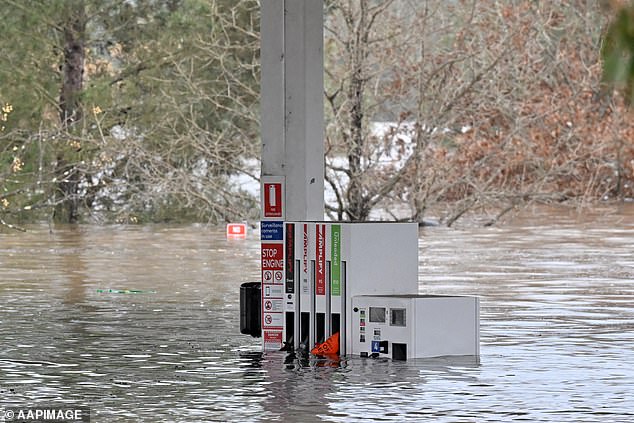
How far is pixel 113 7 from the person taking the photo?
29828mm

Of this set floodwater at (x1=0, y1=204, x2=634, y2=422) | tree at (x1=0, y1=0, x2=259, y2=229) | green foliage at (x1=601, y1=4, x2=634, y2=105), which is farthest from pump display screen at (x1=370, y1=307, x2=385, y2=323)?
tree at (x1=0, y1=0, x2=259, y2=229)

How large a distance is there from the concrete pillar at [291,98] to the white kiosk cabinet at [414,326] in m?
1.25

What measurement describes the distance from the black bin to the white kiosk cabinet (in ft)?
3.79

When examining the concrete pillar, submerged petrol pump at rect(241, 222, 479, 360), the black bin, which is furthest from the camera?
the black bin

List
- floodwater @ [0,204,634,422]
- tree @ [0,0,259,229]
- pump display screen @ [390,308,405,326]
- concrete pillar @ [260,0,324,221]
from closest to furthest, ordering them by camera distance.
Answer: floodwater @ [0,204,634,422] < pump display screen @ [390,308,405,326] < concrete pillar @ [260,0,324,221] < tree @ [0,0,259,229]

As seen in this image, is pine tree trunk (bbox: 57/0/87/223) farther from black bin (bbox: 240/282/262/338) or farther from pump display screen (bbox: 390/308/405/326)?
pump display screen (bbox: 390/308/405/326)

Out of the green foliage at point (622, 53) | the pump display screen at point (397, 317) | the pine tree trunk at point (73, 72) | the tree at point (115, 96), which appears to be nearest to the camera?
the green foliage at point (622, 53)

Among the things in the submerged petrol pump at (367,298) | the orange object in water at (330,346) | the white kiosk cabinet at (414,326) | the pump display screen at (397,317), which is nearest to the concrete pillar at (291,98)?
the submerged petrol pump at (367,298)

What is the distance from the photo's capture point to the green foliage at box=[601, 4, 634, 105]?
2.21 meters

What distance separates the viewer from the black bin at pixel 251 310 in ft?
34.6

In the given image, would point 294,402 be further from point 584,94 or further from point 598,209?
point 584,94

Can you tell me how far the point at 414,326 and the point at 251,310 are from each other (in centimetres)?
179

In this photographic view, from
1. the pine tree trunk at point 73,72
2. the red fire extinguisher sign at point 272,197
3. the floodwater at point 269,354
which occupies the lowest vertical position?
the floodwater at point 269,354

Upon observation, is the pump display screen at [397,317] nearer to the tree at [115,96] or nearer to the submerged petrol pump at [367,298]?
the submerged petrol pump at [367,298]
